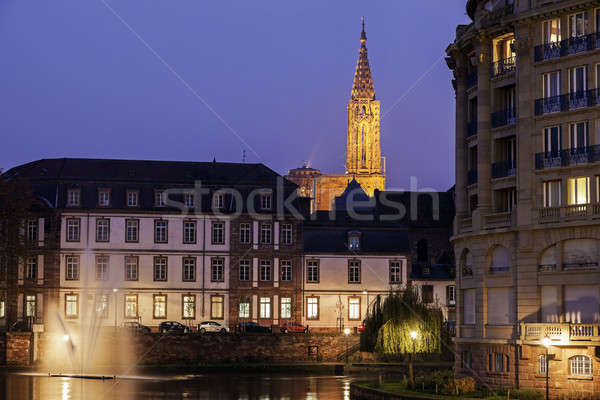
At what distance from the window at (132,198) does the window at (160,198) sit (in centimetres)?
172

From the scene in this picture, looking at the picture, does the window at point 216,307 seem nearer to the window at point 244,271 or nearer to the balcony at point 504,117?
the window at point 244,271

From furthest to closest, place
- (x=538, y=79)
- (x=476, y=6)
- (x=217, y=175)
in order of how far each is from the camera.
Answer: (x=217, y=175) → (x=476, y=6) → (x=538, y=79)

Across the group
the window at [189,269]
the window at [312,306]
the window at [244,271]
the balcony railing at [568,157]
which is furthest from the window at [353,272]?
the balcony railing at [568,157]

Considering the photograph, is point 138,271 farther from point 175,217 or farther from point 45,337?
point 45,337

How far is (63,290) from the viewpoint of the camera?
332 feet

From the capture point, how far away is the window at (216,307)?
10300cm

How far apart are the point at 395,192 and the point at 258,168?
80.9 feet

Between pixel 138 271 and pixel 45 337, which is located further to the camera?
pixel 138 271

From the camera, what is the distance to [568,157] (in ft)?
194

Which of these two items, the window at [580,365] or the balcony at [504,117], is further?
the balcony at [504,117]

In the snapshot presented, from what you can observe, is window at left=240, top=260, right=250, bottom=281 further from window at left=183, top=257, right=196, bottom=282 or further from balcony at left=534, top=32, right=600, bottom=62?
balcony at left=534, top=32, right=600, bottom=62

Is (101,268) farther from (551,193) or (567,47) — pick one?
(567,47)

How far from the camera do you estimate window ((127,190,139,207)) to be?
104 metres

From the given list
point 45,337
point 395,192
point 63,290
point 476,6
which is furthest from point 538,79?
point 395,192
